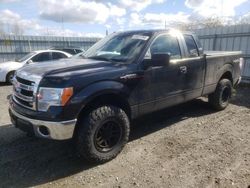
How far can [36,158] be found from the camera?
3.91 meters

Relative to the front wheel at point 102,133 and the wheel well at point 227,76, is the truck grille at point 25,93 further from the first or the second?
the wheel well at point 227,76

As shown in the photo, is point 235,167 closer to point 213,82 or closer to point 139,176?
point 139,176

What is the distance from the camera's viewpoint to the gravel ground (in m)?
3.31

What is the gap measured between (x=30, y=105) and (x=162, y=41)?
2580 mm

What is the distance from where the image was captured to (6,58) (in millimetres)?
16031

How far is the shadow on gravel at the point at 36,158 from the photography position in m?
3.40

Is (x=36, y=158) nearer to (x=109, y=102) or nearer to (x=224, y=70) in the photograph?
(x=109, y=102)

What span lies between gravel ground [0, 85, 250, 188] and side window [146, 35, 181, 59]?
152 cm

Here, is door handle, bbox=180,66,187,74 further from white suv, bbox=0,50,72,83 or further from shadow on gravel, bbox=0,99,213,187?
white suv, bbox=0,50,72,83

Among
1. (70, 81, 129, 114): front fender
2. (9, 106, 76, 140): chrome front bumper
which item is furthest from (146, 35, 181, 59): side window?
(9, 106, 76, 140): chrome front bumper

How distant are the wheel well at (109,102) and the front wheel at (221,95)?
2.90 metres

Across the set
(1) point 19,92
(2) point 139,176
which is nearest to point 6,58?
(1) point 19,92

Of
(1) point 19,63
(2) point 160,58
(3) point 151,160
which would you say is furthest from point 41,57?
(3) point 151,160

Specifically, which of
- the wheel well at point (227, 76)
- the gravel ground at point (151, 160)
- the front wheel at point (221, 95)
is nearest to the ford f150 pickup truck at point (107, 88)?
the gravel ground at point (151, 160)
